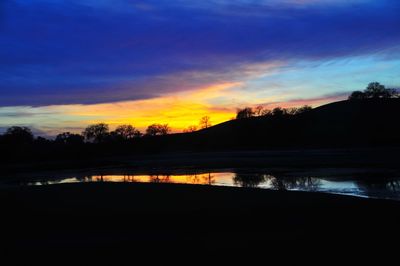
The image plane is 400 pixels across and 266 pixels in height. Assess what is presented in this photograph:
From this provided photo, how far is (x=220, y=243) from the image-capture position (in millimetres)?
11336

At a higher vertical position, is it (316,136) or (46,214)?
(316,136)

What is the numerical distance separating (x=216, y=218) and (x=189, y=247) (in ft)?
13.1

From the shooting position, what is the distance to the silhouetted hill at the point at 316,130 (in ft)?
368

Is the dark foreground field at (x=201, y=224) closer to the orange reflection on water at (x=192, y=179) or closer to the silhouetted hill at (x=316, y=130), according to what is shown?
the orange reflection on water at (x=192, y=179)

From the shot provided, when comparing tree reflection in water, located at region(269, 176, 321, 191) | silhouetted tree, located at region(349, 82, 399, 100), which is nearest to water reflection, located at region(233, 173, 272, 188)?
tree reflection in water, located at region(269, 176, 321, 191)

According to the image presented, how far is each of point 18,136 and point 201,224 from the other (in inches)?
5726

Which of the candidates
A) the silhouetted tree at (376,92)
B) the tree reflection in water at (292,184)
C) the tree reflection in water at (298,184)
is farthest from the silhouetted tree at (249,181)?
the silhouetted tree at (376,92)

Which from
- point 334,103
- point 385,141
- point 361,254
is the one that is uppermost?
point 334,103

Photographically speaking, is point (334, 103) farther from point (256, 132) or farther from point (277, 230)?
point (277, 230)

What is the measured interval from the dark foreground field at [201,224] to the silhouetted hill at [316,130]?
81245 millimetres

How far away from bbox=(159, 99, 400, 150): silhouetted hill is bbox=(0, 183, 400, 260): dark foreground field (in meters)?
81.2

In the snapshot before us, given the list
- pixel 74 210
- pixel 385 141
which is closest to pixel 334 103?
pixel 385 141

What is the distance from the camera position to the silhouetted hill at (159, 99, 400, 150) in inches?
4422

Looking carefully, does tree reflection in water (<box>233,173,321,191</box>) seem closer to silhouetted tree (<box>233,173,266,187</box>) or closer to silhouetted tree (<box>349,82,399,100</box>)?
silhouetted tree (<box>233,173,266,187</box>)
